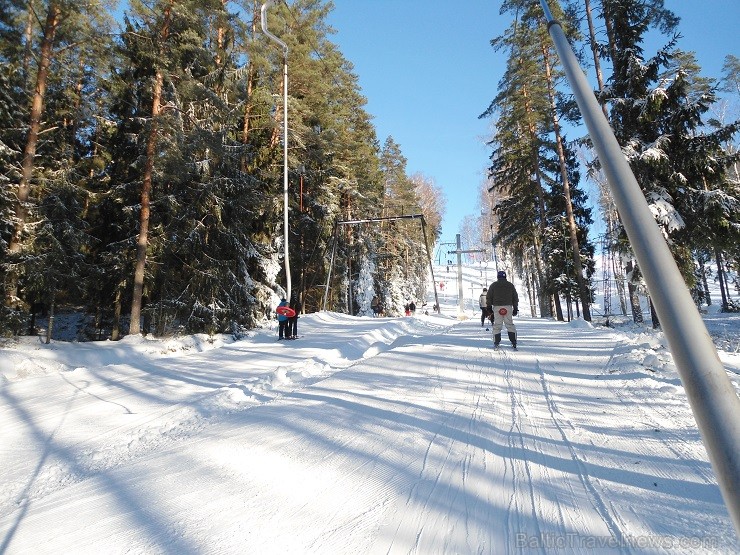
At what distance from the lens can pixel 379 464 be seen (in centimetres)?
338

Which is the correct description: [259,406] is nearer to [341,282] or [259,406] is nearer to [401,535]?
A: [401,535]

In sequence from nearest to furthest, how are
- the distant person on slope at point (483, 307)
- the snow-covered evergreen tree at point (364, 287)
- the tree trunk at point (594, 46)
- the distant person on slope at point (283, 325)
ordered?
the distant person on slope at point (283, 325)
the distant person on slope at point (483, 307)
the tree trunk at point (594, 46)
the snow-covered evergreen tree at point (364, 287)

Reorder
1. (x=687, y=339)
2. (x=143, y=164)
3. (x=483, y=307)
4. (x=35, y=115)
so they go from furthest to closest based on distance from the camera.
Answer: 1. (x=483, y=307)
2. (x=143, y=164)
3. (x=35, y=115)
4. (x=687, y=339)

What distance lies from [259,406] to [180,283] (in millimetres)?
11592

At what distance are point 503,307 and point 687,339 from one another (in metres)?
7.91

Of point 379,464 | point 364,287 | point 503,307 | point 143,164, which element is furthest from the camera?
point 364,287

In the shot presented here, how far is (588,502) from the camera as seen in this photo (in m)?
2.60

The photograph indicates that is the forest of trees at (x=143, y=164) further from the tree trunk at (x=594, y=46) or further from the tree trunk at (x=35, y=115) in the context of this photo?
the tree trunk at (x=594, y=46)

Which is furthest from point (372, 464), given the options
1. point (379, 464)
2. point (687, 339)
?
point (687, 339)

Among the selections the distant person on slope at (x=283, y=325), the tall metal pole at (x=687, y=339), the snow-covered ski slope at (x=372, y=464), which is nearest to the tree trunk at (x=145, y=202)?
the distant person on slope at (x=283, y=325)

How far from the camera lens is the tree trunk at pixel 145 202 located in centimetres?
1356

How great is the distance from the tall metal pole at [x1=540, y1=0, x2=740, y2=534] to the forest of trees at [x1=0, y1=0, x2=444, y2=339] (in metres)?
14.3

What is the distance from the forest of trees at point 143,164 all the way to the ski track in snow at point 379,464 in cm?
820

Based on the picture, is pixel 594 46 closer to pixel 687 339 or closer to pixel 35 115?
pixel 687 339
